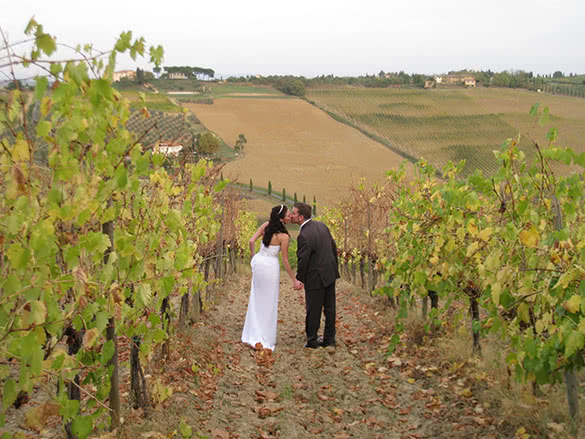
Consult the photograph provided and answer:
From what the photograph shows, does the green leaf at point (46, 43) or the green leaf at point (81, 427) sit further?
the green leaf at point (81, 427)

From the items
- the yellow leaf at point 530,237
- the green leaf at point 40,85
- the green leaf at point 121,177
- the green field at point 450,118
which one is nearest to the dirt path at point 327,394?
the yellow leaf at point 530,237

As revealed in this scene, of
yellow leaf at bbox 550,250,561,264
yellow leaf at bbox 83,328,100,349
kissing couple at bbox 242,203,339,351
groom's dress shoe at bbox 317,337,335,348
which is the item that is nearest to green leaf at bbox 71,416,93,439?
yellow leaf at bbox 83,328,100,349

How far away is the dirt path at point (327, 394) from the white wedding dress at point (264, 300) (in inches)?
8.4

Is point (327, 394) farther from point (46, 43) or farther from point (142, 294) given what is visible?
point (46, 43)

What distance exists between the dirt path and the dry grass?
30735mm

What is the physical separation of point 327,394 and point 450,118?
6516 centimetres

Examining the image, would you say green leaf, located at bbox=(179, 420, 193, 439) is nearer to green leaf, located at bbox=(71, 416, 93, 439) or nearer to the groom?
green leaf, located at bbox=(71, 416, 93, 439)

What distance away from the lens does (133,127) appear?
53.5m

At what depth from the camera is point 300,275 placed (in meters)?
7.36

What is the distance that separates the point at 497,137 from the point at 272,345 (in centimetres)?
5799

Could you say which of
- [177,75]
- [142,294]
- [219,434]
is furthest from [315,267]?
[177,75]

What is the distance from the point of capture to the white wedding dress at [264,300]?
7.52 m

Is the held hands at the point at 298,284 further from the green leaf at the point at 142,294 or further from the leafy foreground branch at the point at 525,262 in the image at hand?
the green leaf at the point at 142,294

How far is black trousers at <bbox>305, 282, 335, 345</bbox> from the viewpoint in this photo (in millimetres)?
7312
